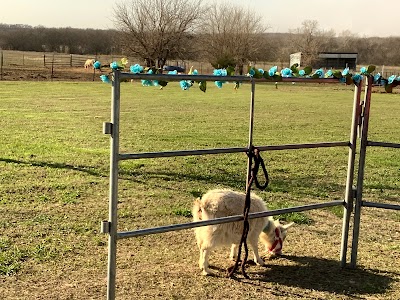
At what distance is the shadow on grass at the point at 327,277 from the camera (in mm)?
4363

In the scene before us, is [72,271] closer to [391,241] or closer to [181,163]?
[391,241]

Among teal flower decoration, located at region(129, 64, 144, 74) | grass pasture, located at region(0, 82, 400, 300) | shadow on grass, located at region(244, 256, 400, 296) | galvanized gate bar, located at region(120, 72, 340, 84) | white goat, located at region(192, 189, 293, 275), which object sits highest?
teal flower decoration, located at region(129, 64, 144, 74)

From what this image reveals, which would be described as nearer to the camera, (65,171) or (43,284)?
(43,284)

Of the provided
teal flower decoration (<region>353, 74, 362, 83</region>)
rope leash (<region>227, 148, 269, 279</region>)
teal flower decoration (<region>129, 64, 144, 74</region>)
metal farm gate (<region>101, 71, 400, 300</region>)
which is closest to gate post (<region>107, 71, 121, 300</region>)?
metal farm gate (<region>101, 71, 400, 300</region>)

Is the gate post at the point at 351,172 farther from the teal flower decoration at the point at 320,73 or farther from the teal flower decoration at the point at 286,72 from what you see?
the teal flower decoration at the point at 286,72

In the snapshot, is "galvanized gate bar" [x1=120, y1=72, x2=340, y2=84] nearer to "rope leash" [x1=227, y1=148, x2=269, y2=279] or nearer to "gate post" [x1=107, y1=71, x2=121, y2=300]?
"gate post" [x1=107, y1=71, x2=121, y2=300]

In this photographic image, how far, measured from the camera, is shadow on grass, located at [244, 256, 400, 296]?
4.36m

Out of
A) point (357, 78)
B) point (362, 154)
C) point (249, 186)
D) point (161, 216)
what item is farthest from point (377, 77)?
point (161, 216)

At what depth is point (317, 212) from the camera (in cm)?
655

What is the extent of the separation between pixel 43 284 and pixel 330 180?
568 cm

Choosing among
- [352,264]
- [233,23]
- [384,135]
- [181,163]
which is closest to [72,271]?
[352,264]

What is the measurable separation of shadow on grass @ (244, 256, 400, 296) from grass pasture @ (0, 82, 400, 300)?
0.01m

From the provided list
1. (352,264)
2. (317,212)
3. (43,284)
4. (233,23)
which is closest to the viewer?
(43,284)

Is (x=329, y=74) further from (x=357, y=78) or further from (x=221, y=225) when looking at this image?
(x=221, y=225)
